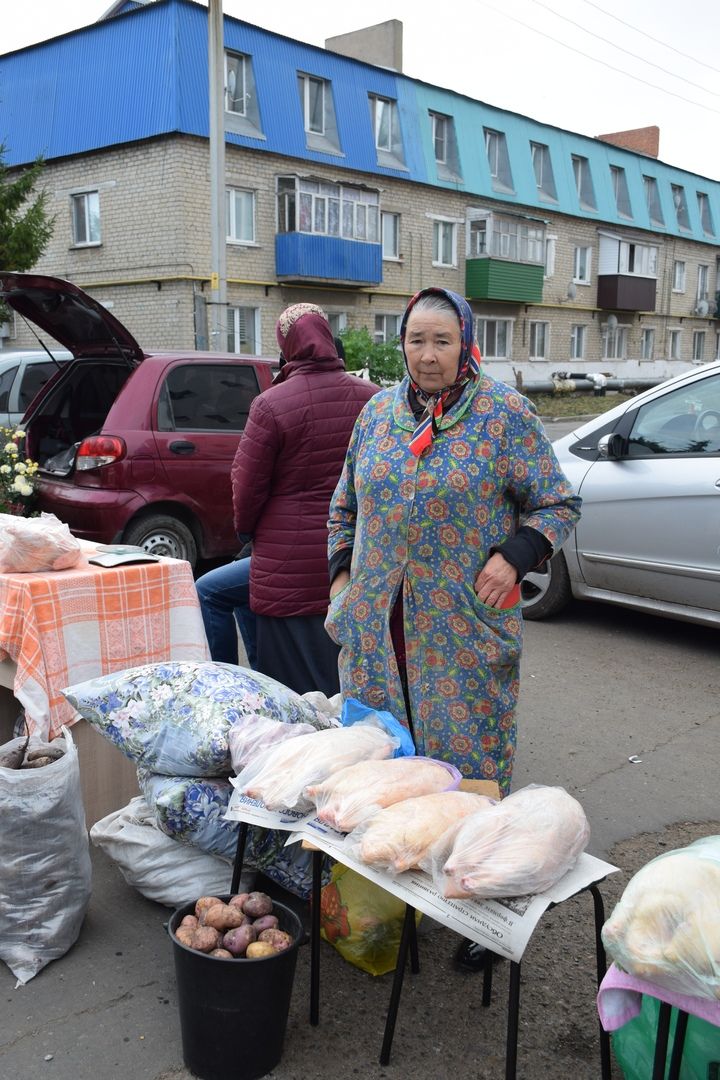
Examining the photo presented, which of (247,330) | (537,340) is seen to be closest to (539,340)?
(537,340)

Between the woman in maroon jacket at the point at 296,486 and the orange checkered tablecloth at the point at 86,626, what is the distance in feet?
1.04

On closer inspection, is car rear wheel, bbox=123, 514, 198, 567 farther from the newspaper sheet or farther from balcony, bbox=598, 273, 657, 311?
balcony, bbox=598, 273, 657, 311

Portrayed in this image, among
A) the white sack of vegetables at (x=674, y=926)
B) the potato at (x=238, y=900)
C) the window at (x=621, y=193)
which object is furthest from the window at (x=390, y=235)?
the white sack of vegetables at (x=674, y=926)

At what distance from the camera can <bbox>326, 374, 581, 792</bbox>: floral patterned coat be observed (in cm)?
275

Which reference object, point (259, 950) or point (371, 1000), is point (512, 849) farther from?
point (371, 1000)

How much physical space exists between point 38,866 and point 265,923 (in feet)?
2.72

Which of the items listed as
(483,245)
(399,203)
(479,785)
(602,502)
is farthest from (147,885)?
(483,245)

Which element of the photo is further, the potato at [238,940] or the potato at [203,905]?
the potato at [203,905]

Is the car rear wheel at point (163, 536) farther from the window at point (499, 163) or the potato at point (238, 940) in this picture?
the window at point (499, 163)

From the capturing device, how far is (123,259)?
25.0 m

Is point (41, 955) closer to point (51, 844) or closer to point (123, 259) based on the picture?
point (51, 844)

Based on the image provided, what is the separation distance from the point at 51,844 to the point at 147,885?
1.31 feet

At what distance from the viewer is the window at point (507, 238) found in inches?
1265

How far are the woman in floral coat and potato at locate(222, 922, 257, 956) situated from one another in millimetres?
806
